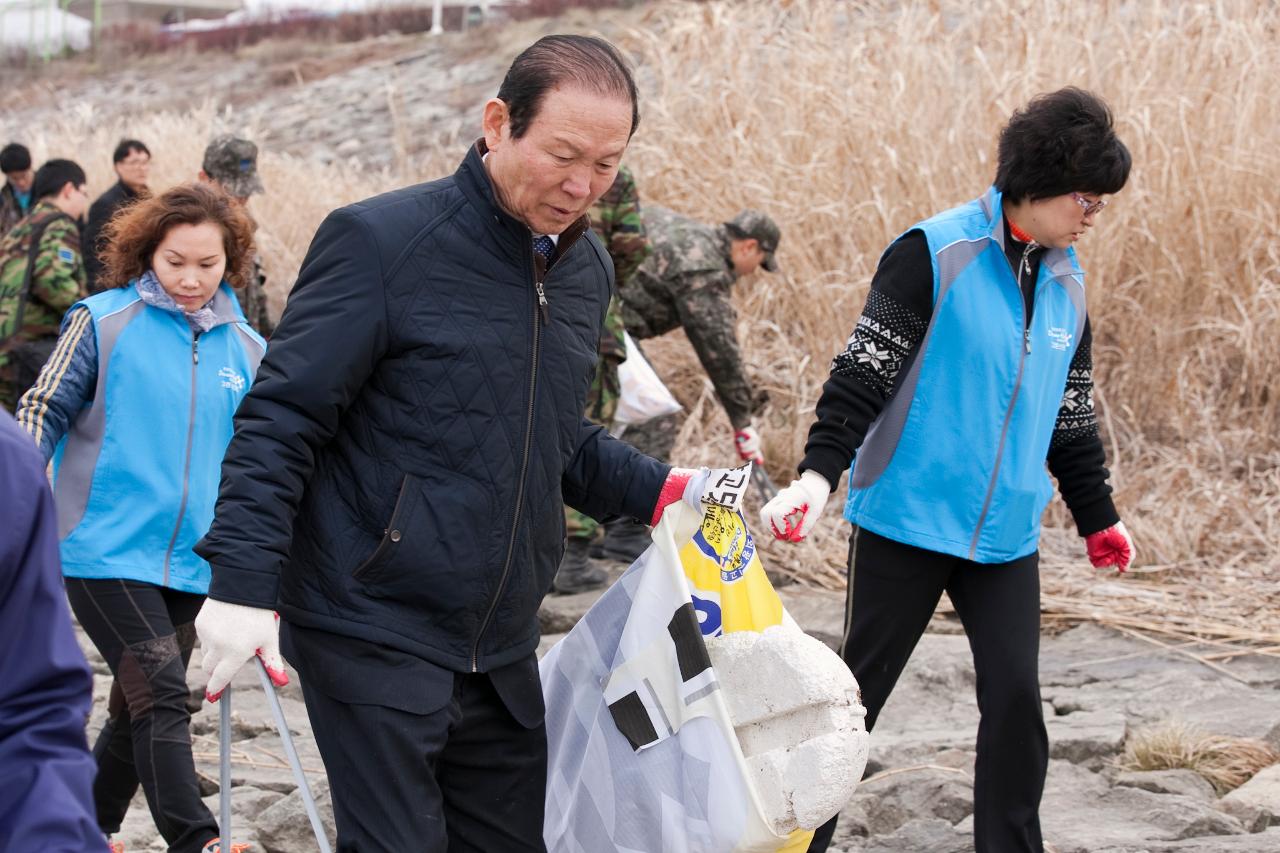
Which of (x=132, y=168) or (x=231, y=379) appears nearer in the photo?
(x=231, y=379)

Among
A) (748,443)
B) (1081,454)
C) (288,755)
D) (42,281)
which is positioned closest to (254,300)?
(42,281)

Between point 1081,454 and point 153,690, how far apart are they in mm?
2204

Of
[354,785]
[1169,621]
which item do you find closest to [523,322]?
[354,785]

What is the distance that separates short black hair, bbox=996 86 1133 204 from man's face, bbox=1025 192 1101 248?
1 centimetres

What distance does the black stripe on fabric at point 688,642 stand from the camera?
9.48ft

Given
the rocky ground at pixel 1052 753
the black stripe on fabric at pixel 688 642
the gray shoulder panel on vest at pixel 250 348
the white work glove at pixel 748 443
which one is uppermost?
the gray shoulder panel on vest at pixel 250 348

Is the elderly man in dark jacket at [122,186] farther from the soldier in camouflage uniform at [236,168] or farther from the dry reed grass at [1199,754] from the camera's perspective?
the dry reed grass at [1199,754]

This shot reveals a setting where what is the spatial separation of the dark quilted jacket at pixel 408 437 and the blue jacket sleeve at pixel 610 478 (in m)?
0.26

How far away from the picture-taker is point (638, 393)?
21.6 feet

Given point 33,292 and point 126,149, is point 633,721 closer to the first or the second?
point 33,292

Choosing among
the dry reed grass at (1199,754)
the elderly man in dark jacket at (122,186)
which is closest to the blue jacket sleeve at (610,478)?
the dry reed grass at (1199,754)

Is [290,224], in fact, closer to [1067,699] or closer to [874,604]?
[1067,699]

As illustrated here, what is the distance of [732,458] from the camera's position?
26.5ft

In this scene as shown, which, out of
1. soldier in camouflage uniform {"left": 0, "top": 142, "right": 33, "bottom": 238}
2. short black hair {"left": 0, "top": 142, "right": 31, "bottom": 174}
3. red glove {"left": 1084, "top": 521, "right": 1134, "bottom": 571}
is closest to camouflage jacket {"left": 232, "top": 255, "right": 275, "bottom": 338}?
soldier in camouflage uniform {"left": 0, "top": 142, "right": 33, "bottom": 238}
